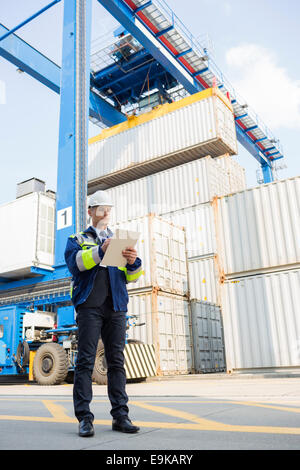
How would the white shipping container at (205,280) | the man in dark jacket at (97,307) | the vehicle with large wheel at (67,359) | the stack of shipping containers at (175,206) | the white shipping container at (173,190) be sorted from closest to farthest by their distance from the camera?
the man in dark jacket at (97,307) < the vehicle with large wheel at (67,359) < the stack of shipping containers at (175,206) < the white shipping container at (205,280) < the white shipping container at (173,190)

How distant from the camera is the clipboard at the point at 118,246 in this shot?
259 centimetres

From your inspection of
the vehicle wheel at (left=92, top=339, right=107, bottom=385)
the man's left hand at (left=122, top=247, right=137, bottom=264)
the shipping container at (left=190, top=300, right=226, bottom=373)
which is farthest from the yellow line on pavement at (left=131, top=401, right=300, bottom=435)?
the shipping container at (left=190, top=300, right=226, bottom=373)

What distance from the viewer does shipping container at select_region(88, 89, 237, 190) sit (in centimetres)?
1725

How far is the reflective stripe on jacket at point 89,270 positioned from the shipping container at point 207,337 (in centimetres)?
970

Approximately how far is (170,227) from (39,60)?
29.1ft

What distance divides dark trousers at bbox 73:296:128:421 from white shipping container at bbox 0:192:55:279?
8.75 meters

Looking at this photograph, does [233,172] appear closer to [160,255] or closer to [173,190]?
[173,190]

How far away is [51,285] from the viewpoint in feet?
35.7

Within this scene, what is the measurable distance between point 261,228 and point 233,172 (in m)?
8.74

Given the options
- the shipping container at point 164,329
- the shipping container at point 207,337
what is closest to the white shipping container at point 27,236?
the shipping container at point 164,329

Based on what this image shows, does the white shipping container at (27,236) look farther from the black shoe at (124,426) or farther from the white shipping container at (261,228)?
the black shoe at (124,426)

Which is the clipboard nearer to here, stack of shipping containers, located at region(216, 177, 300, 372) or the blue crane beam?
stack of shipping containers, located at region(216, 177, 300, 372)
